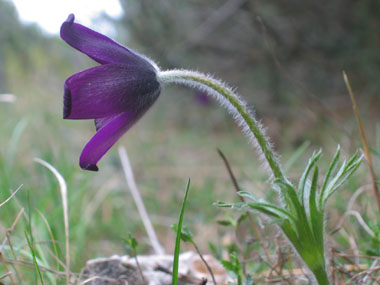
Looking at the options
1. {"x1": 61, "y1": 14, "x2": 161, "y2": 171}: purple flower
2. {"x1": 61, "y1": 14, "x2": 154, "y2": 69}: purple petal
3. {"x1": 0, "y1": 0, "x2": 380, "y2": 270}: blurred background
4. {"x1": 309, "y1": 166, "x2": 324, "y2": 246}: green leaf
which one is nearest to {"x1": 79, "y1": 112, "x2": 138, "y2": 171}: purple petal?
{"x1": 61, "y1": 14, "x2": 161, "y2": 171}: purple flower

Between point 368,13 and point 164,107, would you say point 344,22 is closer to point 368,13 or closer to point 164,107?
point 368,13

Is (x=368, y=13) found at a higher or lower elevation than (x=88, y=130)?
higher

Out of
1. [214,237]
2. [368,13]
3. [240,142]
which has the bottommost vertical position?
[214,237]

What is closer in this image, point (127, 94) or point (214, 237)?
point (127, 94)

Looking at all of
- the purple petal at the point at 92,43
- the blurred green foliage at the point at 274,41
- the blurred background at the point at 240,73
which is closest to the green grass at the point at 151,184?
the blurred background at the point at 240,73

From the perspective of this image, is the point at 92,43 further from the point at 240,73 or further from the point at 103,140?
the point at 240,73

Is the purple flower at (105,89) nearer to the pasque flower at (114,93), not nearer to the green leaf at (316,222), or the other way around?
the pasque flower at (114,93)

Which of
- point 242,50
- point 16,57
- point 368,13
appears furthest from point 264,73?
point 16,57

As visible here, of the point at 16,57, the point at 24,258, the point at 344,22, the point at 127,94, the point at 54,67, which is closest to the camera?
the point at 127,94
